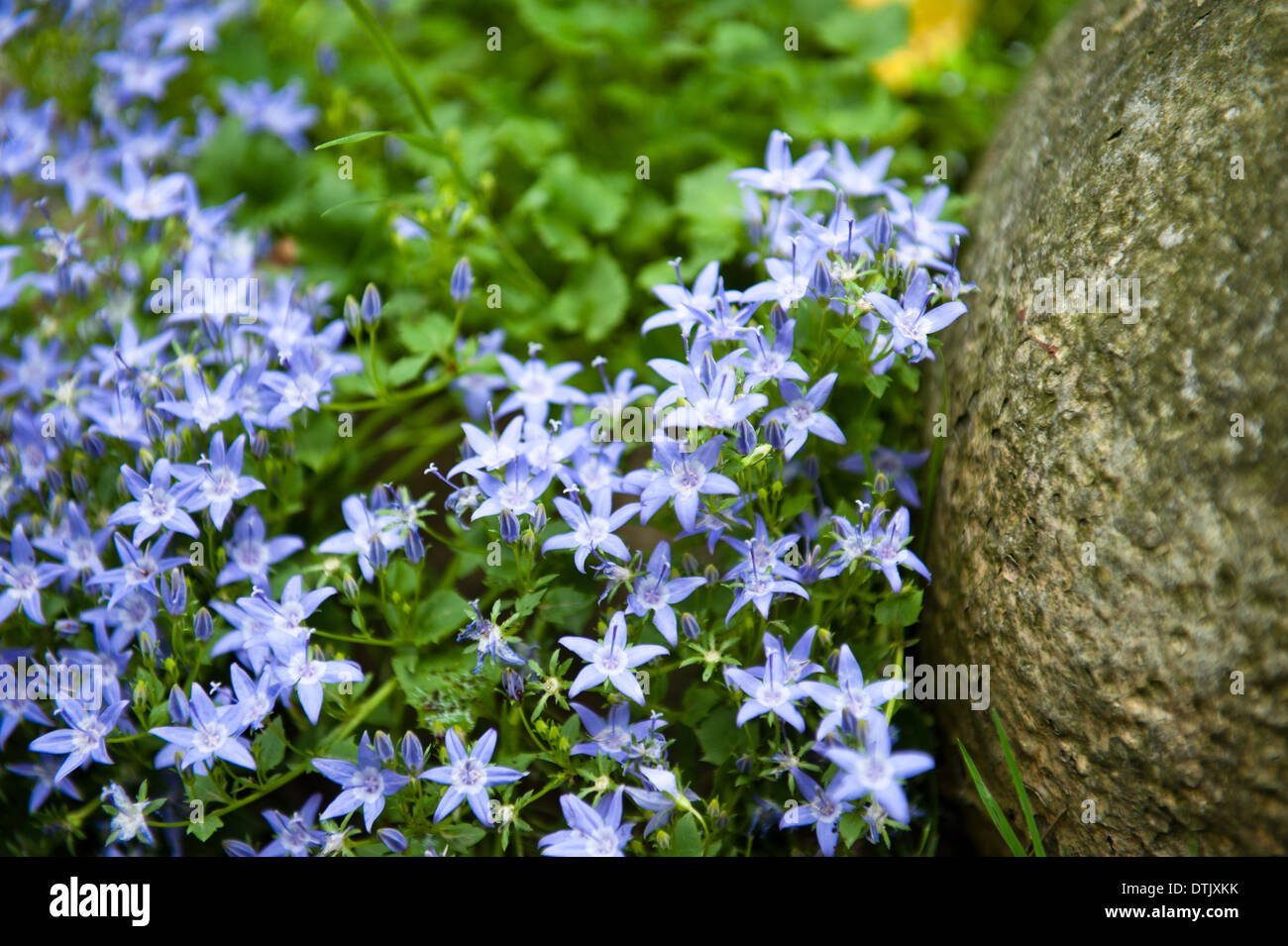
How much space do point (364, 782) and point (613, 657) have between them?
2.01 feet

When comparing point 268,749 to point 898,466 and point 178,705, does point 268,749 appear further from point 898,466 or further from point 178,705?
point 898,466

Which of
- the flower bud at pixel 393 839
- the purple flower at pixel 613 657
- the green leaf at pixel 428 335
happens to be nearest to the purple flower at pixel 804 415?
the purple flower at pixel 613 657

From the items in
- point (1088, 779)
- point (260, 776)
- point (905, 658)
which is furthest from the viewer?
point (905, 658)

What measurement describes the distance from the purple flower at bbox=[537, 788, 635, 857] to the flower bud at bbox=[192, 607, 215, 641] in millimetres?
904

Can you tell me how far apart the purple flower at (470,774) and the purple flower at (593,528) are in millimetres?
415

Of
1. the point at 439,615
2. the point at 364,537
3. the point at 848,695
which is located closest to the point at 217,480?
the point at 364,537

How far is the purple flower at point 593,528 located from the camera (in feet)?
6.55

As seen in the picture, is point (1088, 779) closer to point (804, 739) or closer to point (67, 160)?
point (804, 739)

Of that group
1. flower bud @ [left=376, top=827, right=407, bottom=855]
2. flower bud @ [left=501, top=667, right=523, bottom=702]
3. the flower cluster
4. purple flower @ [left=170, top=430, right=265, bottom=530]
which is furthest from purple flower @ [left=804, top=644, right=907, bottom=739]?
purple flower @ [left=170, top=430, right=265, bottom=530]

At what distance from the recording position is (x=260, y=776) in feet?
6.61

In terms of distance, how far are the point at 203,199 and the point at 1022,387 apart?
2951 millimetres

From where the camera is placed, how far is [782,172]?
2.45m

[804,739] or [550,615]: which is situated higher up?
[550,615]

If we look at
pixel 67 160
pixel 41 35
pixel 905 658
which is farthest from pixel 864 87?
pixel 41 35
